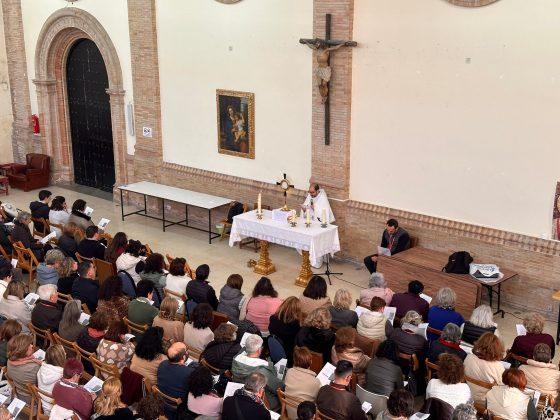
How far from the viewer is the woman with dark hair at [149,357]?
6914 millimetres

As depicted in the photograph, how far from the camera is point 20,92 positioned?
63.4 ft

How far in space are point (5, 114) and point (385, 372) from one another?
1631 centimetres

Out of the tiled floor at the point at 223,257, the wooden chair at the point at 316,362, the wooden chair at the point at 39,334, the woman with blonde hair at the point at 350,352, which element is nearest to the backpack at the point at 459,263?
the tiled floor at the point at 223,257

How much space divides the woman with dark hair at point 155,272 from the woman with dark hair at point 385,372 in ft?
11.9

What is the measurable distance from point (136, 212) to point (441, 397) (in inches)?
422

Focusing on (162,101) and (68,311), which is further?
(162,101)

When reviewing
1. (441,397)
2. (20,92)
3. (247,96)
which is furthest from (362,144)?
(20,92)

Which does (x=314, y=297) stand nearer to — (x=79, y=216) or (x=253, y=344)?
(x=253, y=344)

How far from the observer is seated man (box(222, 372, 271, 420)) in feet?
19.9

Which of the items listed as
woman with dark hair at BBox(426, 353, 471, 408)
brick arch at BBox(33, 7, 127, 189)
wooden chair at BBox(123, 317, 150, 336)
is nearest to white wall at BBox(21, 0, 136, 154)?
brick arch at BBox(33, 7, 127, 189)

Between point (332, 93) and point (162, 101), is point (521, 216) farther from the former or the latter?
point (162, 101)

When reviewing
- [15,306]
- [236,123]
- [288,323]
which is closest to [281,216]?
[236,123]

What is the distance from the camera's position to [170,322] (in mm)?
7844

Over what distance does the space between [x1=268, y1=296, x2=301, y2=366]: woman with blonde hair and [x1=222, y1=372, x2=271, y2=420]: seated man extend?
5.28ft
